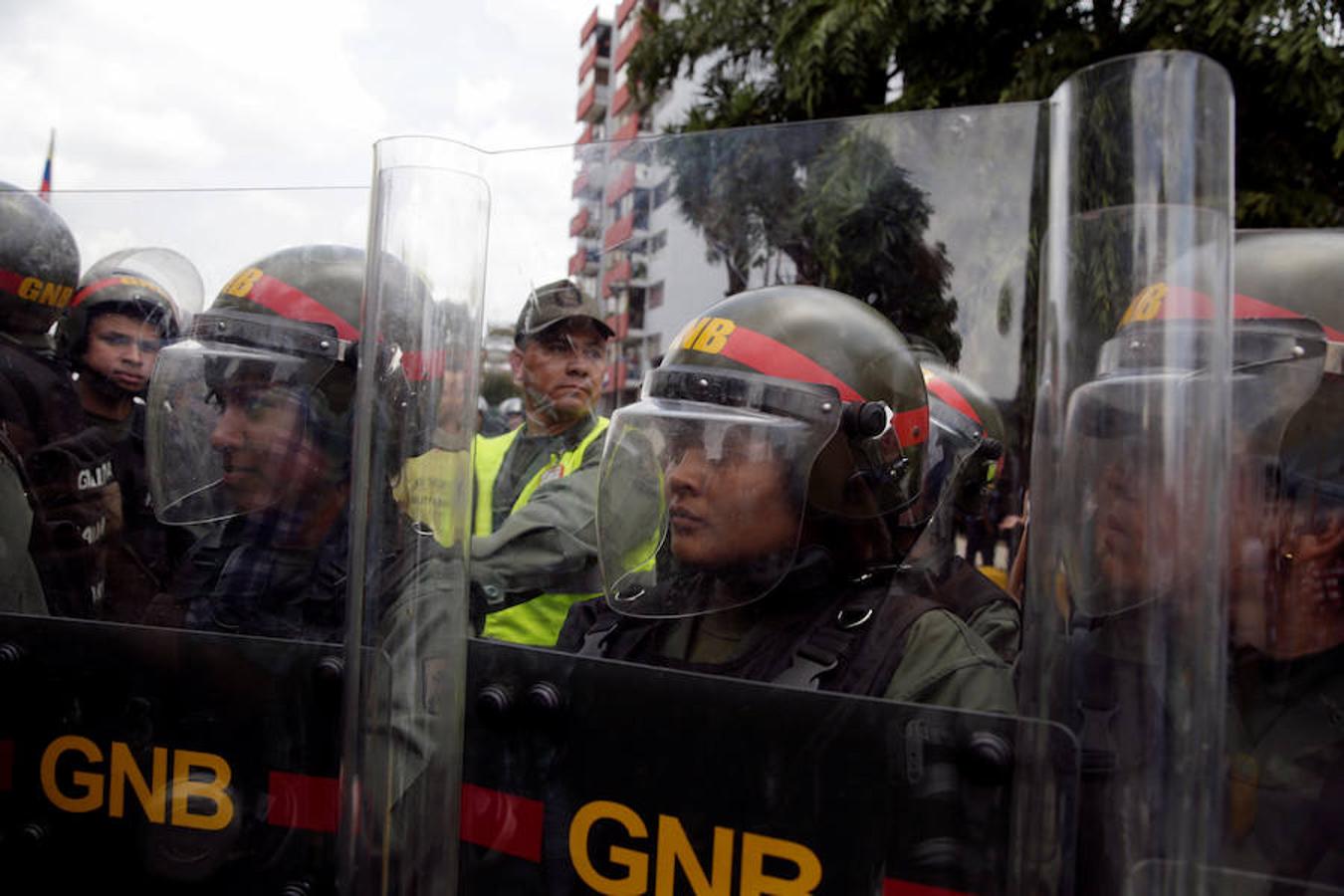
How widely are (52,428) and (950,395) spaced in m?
1.49

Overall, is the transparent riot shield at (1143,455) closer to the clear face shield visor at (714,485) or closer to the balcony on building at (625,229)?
the clear face shield visor at (714,485)

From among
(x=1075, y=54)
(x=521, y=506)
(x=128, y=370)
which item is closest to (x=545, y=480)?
(x=521, y=506)

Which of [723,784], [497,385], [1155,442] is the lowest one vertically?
[723,784]

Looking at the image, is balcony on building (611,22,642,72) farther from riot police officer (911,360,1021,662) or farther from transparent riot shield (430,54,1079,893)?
riot police officer (911,360,1021,662)

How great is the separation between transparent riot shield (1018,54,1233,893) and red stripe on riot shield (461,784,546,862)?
734 mm

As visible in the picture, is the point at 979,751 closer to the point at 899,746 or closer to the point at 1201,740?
the point at 899,746

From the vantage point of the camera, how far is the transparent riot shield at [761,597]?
1.28 m

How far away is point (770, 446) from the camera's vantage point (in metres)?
1.57

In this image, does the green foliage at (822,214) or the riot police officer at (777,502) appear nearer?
the green foliage at (822,214)

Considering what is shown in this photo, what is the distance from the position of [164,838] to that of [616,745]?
803mm

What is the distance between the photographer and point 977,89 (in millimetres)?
6016

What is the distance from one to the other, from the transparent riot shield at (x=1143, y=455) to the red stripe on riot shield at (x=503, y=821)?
2.41 ft

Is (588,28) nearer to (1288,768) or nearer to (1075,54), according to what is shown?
(1288,768)

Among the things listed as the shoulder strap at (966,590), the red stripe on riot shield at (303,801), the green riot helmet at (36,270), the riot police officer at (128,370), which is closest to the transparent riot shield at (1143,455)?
the shoulder strap at (966,590)
